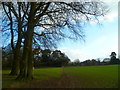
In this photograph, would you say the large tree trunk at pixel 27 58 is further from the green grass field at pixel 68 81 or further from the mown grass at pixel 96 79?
the mown grass at pixel 96 79

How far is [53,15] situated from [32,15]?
6.62 feet

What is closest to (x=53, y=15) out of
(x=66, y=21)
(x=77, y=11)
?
(x=66, y=21)

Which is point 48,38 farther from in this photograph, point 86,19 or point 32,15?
point 86,19

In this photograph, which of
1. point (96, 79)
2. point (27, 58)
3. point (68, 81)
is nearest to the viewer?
point (68, 81)

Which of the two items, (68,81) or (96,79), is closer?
(68,81)

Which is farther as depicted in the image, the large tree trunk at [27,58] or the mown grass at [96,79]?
the large tree trunk at [27,58]

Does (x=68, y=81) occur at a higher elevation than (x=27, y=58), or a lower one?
lower

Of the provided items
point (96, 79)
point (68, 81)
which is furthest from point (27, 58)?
point (96, 79)

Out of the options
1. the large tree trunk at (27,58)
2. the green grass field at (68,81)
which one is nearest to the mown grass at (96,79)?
the green grass field at (68,81)

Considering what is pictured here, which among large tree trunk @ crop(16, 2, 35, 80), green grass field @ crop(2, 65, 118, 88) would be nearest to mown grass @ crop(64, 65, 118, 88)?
green grass field @ crop(2, 65, 118, 88)

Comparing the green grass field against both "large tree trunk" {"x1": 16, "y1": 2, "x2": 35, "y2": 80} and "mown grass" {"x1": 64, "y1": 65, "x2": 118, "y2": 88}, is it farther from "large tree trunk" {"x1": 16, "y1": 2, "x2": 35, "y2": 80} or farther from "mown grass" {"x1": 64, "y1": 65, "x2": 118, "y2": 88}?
"large tree trunk" {"x1": 16, "y1": 2, "x2": 35, "y2": 80}

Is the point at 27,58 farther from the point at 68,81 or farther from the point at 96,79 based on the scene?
the point at 96,79

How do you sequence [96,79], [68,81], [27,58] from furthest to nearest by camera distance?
[27,58]
[96,79]
[68,81]

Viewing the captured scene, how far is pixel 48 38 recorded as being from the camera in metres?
18.7
